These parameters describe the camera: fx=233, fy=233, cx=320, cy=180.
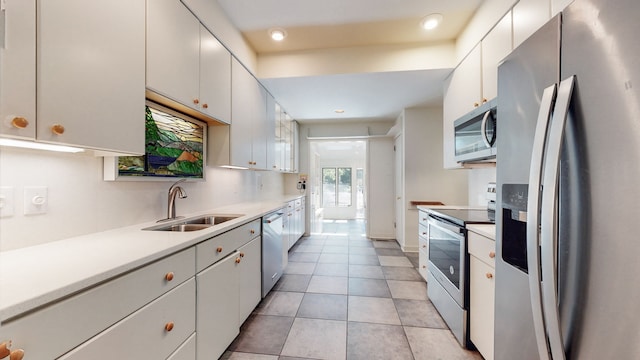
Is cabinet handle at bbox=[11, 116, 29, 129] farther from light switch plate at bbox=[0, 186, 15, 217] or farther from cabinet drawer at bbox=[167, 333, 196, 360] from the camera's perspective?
cabinet drawer at bbox=[167, 333, 196, 360]

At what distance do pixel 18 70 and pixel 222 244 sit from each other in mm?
1149

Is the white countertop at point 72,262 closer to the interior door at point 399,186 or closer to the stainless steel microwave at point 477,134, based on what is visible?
the stainless steel microwave at point 477,134

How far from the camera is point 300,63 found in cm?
268

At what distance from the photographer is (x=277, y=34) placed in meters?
2.37

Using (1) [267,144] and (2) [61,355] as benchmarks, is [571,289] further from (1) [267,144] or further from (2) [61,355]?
(1) [267,144]

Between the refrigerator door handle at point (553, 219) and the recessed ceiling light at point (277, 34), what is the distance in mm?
2333

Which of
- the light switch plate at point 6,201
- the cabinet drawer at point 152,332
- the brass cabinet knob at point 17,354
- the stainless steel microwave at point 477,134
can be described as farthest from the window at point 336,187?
→ the brass cabinet knob at point 17,354

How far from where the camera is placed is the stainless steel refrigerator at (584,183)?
50cm

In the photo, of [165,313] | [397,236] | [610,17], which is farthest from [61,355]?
[397,236]

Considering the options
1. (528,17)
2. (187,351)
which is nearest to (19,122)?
(187,351)

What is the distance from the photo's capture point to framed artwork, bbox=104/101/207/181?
56.5 inches

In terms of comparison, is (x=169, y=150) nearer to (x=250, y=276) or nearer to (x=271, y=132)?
(x=250, y=276)

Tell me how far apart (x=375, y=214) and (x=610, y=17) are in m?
4.45

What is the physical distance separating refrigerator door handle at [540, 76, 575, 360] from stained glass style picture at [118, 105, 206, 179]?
1.96 m
